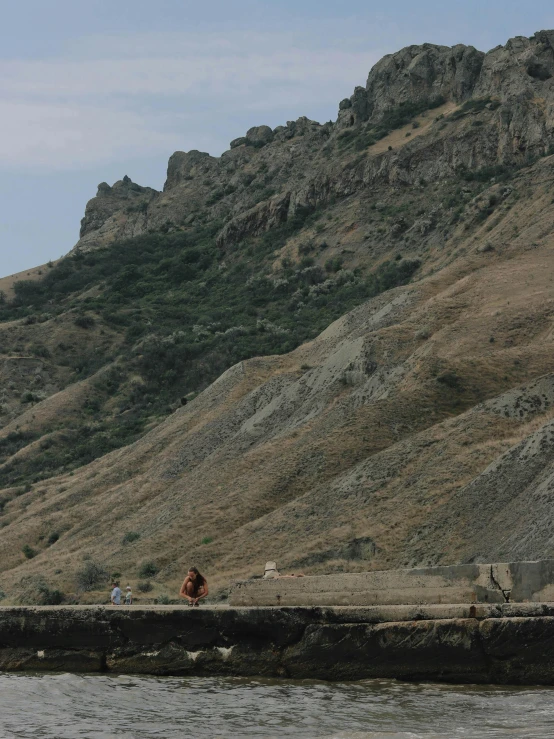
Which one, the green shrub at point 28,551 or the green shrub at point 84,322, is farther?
the green shrub at point 84,322

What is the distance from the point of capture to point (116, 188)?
131125mm

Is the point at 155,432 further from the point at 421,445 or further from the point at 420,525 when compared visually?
the point at 420,525

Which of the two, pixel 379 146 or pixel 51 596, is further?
pixel 379 146

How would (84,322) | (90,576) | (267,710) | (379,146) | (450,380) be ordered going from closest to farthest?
(267,710)
(90,576)
(450,380)
(84,322)
(379,146)

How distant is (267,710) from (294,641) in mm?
2445

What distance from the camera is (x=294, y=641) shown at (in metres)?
18.4

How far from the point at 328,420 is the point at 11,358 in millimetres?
45493

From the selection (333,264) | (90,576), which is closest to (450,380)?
(90,576)

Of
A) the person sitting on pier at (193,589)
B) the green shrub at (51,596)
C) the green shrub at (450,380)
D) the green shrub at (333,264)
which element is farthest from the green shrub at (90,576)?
the green shrub at (333,264)

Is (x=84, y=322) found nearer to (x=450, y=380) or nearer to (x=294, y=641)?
(x=450, y=380)

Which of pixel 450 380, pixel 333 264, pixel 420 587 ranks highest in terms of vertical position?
pixel 333 264

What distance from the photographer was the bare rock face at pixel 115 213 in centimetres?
11438

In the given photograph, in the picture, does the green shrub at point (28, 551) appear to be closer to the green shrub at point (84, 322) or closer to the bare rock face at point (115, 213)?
the green shrub at point (84, 322)

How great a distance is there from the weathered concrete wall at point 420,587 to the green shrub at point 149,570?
15278 millimetres
